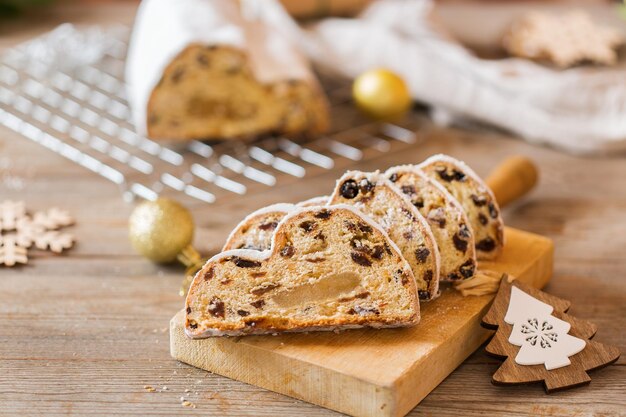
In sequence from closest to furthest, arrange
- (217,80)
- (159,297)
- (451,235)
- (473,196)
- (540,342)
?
1. (540,342)
2. (451,235)
3. (473,196)
4. (159,297)
5. (217,80)

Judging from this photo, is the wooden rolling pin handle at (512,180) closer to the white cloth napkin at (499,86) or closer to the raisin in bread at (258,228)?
the white cloth napkin at (499,86)

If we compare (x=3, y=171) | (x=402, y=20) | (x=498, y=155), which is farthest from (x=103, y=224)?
(x=402, y=20)

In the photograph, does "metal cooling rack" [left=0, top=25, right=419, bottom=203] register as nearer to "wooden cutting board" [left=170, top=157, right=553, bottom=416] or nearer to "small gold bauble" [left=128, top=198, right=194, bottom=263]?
"small gold bauble" [left=128, top=198, right=194, bottom=263]

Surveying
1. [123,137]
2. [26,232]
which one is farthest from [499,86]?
[26,232]

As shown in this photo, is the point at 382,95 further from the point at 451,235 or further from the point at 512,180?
the point at 451,235

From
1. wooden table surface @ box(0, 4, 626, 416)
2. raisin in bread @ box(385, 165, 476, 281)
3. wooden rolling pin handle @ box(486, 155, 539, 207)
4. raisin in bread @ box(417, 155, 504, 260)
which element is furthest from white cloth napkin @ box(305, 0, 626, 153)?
raisin in bread @ box(385, 165, 476, 281)

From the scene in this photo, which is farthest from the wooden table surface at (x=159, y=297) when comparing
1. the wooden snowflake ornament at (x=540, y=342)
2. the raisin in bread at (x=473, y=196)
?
the raisin in bread at (x=473, y=196)

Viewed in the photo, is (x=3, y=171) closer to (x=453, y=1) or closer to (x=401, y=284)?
(x=401, y=284)
